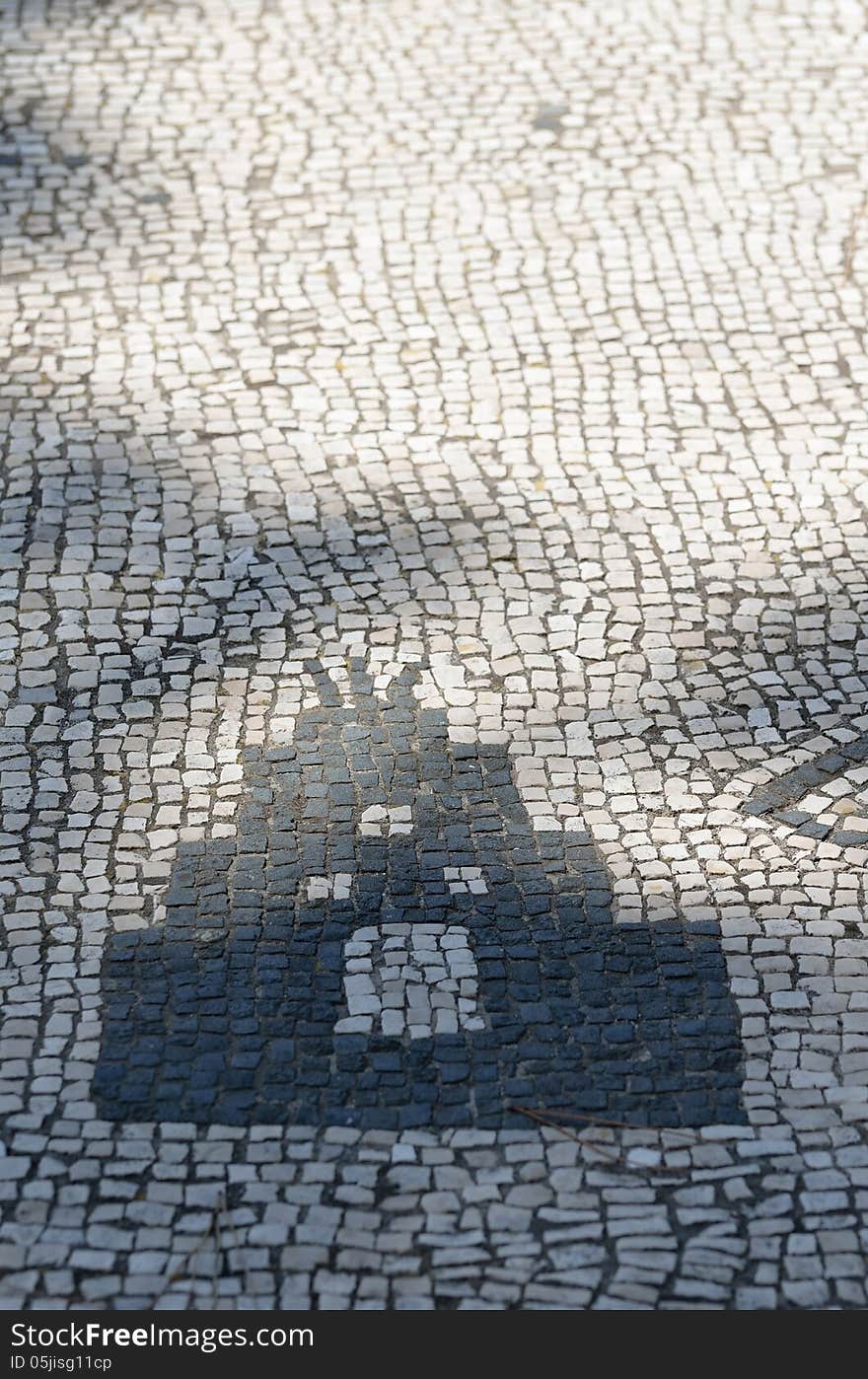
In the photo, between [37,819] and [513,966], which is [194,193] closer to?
[37,819]

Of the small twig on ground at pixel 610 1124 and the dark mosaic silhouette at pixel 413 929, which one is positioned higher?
the dark mosaic silhouette at pixel 413 929

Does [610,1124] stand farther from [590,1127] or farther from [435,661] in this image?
[435,661]

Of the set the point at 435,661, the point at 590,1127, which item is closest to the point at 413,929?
the point at 590,1127

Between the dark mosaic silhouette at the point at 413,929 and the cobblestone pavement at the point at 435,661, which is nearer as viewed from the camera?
the cobblestone pavement at the point at 435,661

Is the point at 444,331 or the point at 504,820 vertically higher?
the point at 444,331

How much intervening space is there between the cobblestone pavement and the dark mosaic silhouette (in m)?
0.02

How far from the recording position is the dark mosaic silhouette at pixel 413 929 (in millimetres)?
4883

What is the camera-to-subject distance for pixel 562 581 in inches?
262

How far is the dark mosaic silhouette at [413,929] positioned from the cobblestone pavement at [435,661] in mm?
15

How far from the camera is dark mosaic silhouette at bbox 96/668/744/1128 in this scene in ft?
16.0

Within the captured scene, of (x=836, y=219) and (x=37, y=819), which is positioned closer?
(x=37, y=819)

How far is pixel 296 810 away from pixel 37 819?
3.09ft

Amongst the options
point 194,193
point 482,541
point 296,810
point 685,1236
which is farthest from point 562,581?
point 194,193

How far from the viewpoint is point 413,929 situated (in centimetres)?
535
